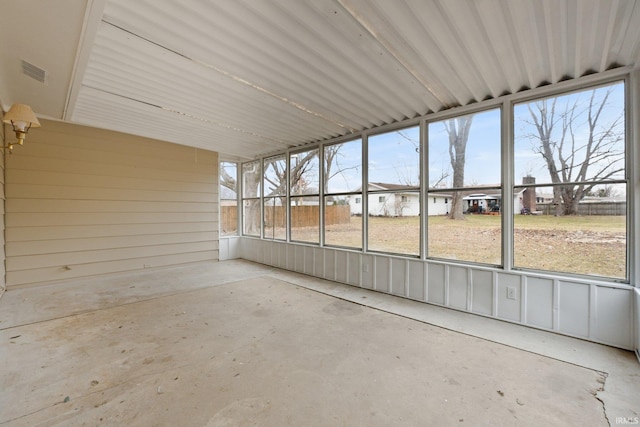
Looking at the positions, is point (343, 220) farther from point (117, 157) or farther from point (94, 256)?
point (94, 256)

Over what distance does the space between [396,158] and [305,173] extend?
2.32 m

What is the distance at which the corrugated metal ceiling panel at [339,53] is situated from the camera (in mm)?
2135

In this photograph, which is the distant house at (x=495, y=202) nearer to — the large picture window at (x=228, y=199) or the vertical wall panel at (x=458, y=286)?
the vertical wall panel at (x=458, y=286)

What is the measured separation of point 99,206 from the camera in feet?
18.3

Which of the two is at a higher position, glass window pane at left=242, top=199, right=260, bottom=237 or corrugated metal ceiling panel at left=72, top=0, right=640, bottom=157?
corrugated metal ceiling panel at left=72, top=0, right=640, bottom=157

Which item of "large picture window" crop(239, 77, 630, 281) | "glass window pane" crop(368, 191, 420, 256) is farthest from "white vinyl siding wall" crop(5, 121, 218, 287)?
"glass window pane" crop(368, 191, 420, 256)

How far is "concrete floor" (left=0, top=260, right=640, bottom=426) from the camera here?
194 cm

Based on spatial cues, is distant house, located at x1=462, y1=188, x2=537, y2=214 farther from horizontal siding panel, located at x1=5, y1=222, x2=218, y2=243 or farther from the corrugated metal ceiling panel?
horizontal siding panel, located at x1=5, y1=222, x2=218, y2=243

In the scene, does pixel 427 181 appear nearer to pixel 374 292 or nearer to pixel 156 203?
pixel 374 292

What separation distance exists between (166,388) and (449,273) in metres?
3.71

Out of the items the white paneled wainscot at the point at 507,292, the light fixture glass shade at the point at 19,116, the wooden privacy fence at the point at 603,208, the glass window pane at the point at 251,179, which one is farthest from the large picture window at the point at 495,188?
the light fixture glass shade at the point at 19,116

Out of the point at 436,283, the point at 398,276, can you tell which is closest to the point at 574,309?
the point at 436,283

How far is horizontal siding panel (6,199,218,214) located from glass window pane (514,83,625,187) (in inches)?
272

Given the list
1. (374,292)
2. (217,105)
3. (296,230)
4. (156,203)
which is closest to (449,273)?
(374,292)
